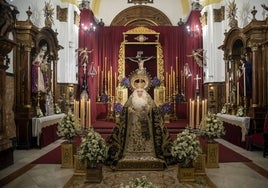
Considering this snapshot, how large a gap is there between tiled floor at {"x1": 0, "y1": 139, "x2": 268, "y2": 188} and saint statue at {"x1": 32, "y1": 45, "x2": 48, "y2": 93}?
113 inches

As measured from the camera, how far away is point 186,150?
5.52 metres

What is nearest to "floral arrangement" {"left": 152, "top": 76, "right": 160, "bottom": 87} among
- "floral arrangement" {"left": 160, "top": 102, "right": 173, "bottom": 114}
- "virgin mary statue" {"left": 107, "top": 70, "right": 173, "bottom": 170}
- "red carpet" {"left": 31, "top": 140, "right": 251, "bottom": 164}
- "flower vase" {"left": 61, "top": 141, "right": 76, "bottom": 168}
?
"floral arrangement" {"left": 160, "top": 102, "right": 173, "bottom": 114}

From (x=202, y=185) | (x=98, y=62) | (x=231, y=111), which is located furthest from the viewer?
(x=98, y=62)

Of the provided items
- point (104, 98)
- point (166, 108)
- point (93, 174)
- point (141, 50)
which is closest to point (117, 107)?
point (104, 98)

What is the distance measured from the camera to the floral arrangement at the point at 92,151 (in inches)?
218

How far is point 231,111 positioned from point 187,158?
240 inches

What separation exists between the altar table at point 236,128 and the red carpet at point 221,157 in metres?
0.68

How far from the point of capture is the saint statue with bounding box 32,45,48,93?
Answer: 9992 mm

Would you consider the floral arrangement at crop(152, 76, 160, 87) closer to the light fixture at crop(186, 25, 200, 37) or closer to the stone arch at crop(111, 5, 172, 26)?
the light fixture at crop(186, 25, 200, 37)

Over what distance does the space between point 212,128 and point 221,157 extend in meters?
1.57

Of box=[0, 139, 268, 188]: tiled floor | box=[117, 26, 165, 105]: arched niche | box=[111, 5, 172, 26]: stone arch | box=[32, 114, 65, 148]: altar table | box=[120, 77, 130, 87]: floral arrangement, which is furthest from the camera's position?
box=[111, 5, 172, 26]: stone arch

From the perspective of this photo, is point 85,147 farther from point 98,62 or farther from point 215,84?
point 98,62

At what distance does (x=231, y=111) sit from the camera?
36.4 ft

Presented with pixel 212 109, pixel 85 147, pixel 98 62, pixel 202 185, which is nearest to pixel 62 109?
pixel 98 62
